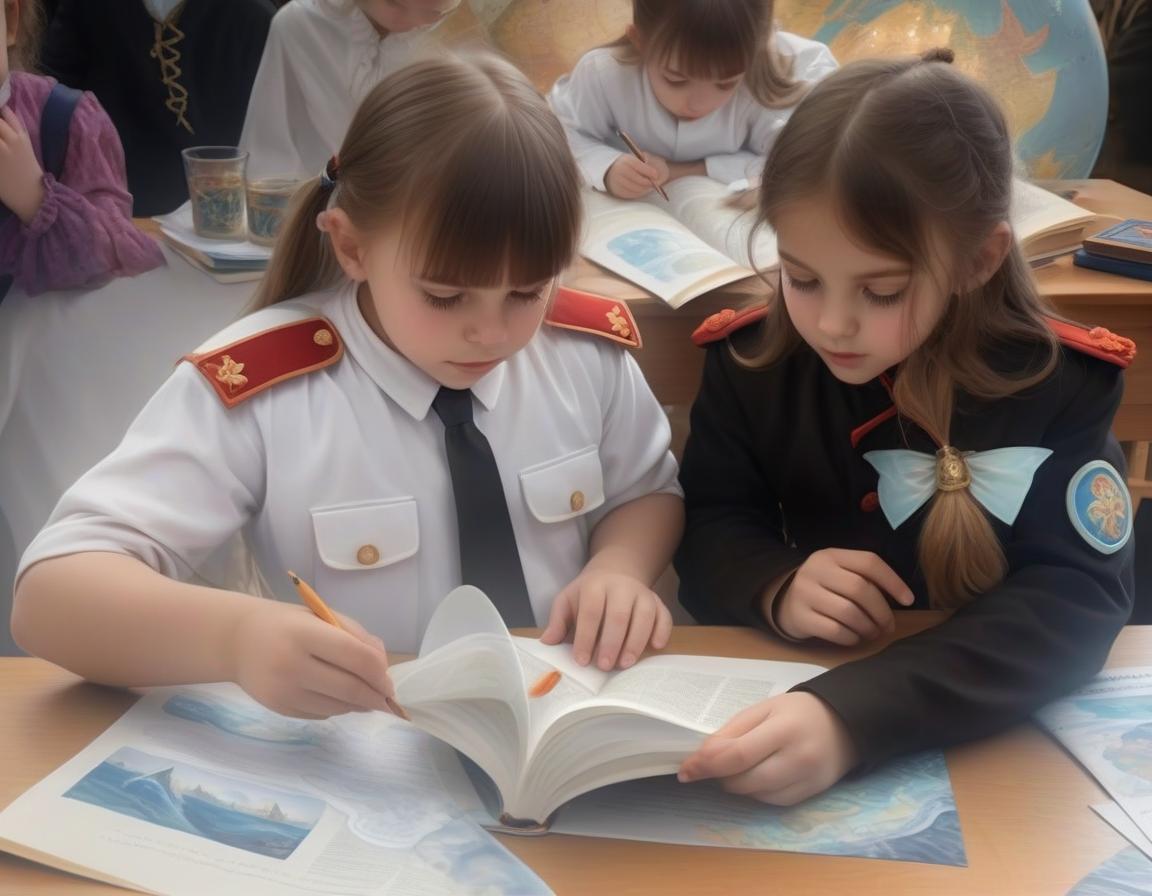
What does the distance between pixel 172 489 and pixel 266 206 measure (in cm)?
86

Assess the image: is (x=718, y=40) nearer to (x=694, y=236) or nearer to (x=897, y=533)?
(x=694, y=236)

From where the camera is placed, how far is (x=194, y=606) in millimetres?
937

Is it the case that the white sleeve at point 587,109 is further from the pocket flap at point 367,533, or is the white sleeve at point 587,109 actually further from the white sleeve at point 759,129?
the pocket flap at point 367,533

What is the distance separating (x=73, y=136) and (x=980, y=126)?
4.05ft

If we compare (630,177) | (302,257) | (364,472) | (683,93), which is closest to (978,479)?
(364,472)

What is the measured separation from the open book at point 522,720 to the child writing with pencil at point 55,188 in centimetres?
108

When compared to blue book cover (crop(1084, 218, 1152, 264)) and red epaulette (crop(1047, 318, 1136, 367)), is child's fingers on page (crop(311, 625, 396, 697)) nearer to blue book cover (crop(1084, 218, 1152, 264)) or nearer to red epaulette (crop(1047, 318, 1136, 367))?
red epaulette (crop(1047, 318, 1136, 367))

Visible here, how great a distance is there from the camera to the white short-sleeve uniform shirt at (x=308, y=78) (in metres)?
1.95

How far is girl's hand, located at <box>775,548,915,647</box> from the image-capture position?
104 cm

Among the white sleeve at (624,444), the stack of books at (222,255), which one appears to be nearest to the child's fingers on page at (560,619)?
the white sleeve at (624,444)

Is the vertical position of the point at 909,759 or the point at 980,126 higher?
the point at 980,126

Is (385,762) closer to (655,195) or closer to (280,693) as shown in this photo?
(280,693)

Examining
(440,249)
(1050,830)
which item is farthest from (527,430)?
(1050,830)

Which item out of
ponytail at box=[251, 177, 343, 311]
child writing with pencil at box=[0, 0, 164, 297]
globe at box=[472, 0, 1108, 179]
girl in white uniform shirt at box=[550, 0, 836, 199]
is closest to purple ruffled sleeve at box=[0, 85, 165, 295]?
child writing with pencil at box=[0, 0, 164, 297]
